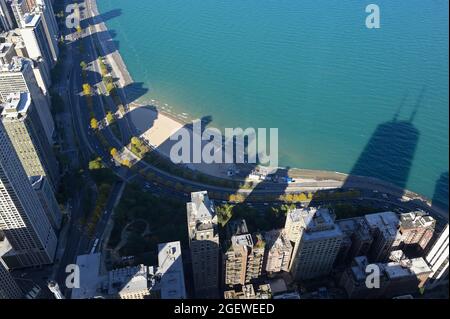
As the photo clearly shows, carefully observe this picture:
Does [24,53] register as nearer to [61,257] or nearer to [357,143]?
[61,257]

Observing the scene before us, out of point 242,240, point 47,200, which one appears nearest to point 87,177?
point 47,200

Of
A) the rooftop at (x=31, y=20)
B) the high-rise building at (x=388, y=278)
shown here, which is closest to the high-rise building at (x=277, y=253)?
the high-rise building at (x=388, y=278)

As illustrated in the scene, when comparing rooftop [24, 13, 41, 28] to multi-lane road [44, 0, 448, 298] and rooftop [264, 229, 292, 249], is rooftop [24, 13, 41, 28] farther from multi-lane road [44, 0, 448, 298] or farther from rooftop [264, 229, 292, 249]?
rooftop [264, 229, 292, 249]

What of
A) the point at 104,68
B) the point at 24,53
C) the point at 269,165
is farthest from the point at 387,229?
the point at 24,53

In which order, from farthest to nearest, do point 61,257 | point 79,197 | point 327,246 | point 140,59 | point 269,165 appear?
point 140,59 < point 269,165 < point 79,197 < point 61,257 < point 327,246

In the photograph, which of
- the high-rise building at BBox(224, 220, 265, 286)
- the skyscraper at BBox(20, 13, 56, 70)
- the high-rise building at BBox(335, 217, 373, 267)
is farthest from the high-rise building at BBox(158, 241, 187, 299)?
the skyscraper at BBox(20, 13, 56, 70)

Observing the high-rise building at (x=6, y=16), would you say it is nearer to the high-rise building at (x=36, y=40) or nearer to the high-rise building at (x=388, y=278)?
the high-rise building at (x=36, y=40)

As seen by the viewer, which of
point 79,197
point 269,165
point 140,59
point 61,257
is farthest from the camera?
point 140,59
